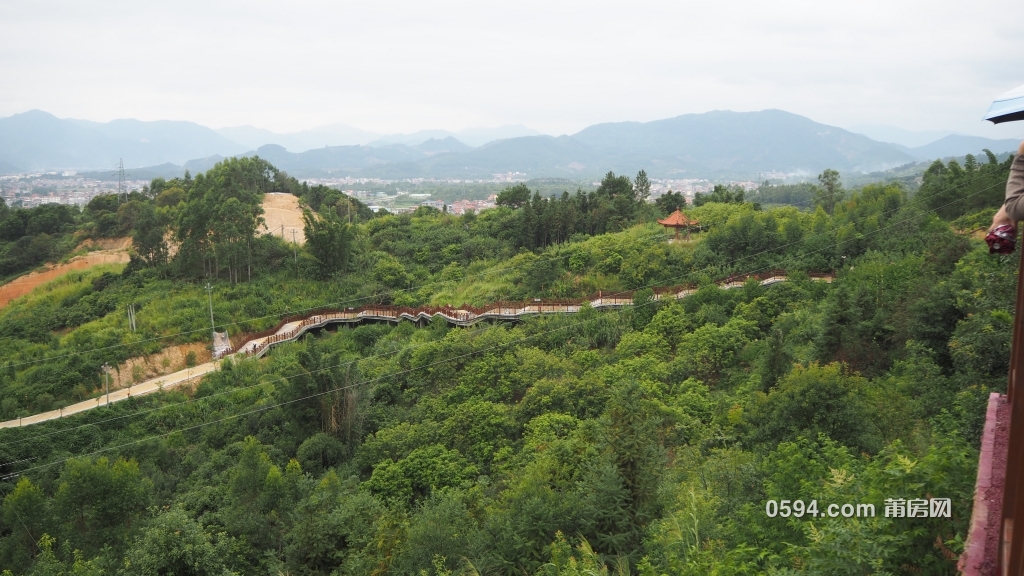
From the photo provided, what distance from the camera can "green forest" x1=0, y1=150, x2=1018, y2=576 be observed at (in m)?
7.33

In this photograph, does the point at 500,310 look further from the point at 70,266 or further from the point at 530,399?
the point at 70,266

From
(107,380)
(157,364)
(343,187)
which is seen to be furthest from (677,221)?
(343,187)

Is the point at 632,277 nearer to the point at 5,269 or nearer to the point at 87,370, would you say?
the point at 87,370

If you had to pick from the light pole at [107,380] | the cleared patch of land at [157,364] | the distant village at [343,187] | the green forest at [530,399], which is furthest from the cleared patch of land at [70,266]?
the distant village at [343,187]

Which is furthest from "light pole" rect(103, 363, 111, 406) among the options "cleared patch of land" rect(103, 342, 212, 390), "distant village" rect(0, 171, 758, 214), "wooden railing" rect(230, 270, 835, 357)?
"distant village" rect(0, 171, 758, 214)

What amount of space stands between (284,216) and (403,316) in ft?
62.2

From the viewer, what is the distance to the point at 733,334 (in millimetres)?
16625

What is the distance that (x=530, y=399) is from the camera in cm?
1452

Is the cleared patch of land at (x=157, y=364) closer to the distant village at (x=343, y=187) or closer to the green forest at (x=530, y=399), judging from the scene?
the green forest at (x=530, y=399)

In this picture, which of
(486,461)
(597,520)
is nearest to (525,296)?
(486,461)

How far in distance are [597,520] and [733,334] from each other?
31.9 feet

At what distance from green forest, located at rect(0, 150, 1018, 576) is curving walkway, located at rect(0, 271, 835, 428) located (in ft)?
2.50

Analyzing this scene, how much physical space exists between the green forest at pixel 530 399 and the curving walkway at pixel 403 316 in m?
0.76

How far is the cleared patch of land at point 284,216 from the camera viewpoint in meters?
35.1
